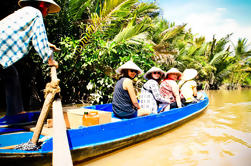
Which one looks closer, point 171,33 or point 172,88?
point 172,88

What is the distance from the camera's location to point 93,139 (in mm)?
2725

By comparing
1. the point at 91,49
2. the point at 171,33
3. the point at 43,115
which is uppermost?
the point at 171,33

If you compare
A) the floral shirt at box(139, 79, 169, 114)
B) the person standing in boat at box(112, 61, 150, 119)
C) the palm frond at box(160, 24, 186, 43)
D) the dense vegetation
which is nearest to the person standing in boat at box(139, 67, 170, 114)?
the floral shirt at box(139, 79, 169, 114)

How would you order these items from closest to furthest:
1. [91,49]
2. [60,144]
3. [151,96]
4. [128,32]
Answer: [60,144]
[151,96]
[91,49]
[128,32]

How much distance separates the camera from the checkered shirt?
213 centimetres

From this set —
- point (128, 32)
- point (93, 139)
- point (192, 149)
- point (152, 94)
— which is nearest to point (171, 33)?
point (128, 32)

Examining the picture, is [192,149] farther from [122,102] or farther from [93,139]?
[93,139]

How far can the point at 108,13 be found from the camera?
6.09m

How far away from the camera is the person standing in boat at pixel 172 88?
4.56m

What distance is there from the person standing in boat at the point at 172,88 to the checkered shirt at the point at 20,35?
313cm

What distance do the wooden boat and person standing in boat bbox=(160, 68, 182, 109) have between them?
650 mm

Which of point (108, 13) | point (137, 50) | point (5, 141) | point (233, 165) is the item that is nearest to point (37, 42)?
point (5, 141)

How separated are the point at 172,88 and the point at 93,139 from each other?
2.55 metres

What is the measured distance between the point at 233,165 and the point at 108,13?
5353 mm
